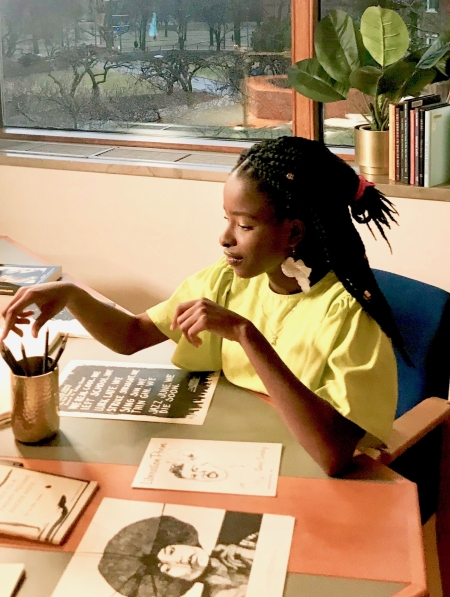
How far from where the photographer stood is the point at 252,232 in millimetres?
1329

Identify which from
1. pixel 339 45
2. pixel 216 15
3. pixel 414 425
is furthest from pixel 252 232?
pixel 216 15

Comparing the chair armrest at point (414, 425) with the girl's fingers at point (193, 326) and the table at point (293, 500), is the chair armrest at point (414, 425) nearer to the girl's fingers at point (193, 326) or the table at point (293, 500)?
the table at point (293, 500)

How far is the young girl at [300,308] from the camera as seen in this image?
1203mm

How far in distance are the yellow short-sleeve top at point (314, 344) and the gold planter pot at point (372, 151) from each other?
861 mm

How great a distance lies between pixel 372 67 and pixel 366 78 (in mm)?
36

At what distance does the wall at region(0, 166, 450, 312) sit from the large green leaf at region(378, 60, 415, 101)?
16.7 inches

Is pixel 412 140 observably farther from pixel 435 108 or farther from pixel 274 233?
pixel 274 233

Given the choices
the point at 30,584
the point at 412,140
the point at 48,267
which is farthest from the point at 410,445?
the point at 48,267

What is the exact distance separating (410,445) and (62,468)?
63 cm

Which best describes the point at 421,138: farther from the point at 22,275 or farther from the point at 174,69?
the point at 22,275

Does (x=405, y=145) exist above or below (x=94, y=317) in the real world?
above

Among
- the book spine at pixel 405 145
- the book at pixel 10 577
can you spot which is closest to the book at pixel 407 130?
the book spine at pixel 405 145

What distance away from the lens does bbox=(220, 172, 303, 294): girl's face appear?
1328 mm

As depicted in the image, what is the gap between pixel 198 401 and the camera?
1389 millimetres
